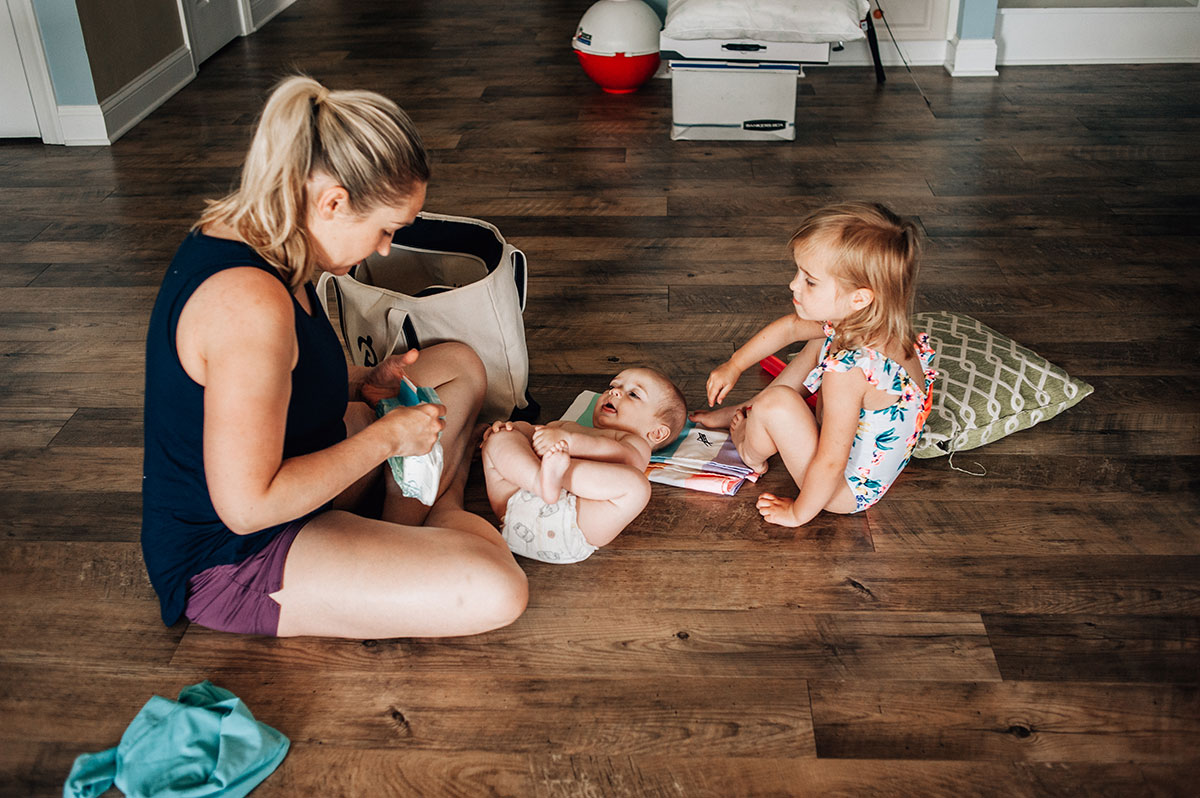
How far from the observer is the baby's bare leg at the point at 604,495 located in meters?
1.69

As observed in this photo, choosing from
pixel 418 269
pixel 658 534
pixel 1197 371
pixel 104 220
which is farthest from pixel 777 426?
pixel 104 220

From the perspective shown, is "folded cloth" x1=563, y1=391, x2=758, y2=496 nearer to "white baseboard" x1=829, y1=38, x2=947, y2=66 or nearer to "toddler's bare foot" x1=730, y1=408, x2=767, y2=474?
"toddler's bare foot" x1=730, y1=408, x2=767, y2=474

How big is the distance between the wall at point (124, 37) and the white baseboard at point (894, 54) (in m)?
2.74

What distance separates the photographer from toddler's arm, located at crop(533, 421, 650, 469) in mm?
1705

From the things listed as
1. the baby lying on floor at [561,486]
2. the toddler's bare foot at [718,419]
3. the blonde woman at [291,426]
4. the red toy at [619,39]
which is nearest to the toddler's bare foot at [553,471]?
the baby lying on floor at [561,486]

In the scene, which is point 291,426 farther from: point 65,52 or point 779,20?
point 65,52

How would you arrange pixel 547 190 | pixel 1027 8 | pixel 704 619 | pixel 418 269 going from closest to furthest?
pixel 704 619 → pixel 418 269 → pixel 547 190 → pixel 1027 8

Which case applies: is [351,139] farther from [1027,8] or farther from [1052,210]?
[1027,8]

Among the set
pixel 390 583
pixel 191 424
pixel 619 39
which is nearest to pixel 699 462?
pixel 390 583

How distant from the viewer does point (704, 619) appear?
5.39ft

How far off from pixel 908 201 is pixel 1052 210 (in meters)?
0.42

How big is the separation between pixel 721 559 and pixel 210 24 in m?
3.92

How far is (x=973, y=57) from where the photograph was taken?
13.6ft

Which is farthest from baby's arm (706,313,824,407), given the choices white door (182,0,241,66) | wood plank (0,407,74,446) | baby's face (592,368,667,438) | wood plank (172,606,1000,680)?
white door (182,0,241,66)
